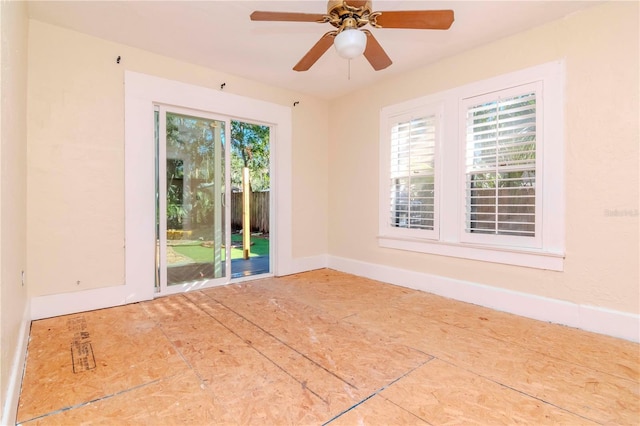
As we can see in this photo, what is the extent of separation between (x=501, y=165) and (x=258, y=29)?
8.94ft

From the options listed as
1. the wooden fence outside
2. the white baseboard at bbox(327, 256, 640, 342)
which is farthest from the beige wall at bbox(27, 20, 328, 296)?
the wooden fence outside

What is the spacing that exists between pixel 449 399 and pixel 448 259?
2.10 meters

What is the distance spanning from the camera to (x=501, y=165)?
3.14m

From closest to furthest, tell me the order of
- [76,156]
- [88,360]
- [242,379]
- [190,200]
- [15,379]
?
[15,379]
[242,379]
[88,360]
[76,156]
[190,200]

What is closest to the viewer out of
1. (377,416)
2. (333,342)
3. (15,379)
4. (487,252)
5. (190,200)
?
(377,416)

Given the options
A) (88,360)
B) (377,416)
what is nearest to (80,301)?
(88,360)

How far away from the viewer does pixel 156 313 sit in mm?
3061

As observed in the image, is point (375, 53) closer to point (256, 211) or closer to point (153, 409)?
point (153, 409)

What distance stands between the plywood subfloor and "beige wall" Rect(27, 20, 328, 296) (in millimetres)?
499

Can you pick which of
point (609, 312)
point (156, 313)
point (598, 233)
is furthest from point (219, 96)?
point (609, 312)

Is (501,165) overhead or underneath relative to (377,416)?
overhead

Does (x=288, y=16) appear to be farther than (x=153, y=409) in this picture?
Yes

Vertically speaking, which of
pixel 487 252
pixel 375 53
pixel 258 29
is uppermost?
pixel 258 29

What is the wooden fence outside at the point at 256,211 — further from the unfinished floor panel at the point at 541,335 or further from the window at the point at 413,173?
the unfinished floor panel at the point at 541,335
